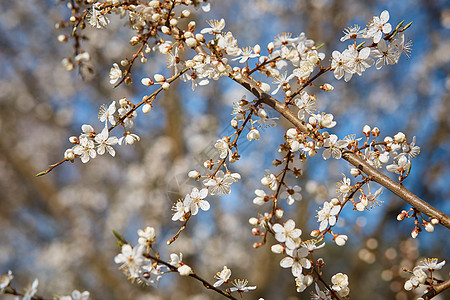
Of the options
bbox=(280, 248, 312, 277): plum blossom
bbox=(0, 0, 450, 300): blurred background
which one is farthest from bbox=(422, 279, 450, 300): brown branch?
bbox=(0, 0, 450, 300): blurred background

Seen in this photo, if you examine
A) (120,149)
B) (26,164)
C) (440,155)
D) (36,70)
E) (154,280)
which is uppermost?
(36,70)

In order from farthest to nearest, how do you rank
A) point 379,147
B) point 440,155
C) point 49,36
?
point 49,36 < point 440,155 < point 379,147

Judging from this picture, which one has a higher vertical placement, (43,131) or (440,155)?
(43,131)

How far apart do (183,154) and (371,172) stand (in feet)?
17.0

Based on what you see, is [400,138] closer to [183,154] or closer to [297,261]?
[297,261]

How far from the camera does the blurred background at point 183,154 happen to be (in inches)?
218

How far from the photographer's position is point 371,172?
1.42 meters

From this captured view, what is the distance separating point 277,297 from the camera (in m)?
8.66

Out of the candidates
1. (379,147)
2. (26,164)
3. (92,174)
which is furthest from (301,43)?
(92,174)

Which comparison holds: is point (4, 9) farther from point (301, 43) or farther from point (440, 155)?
point (440, 155)

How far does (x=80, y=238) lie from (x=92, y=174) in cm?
329

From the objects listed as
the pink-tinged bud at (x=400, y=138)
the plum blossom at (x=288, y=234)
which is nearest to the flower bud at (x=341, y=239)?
the plum blossom at (x=288, y=234)

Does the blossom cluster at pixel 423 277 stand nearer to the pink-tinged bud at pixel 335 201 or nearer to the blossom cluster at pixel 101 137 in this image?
the pink-tinged bud at pixel 335 201

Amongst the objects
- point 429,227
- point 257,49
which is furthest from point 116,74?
point 429,227
